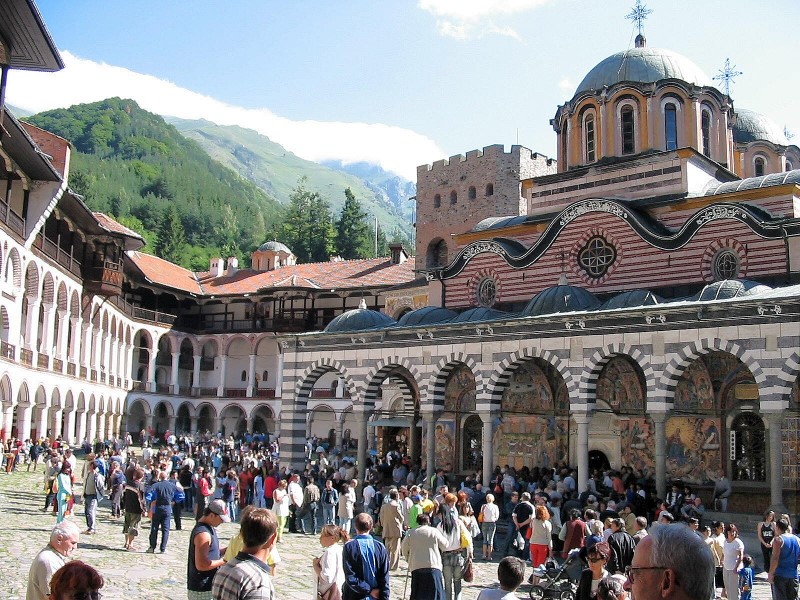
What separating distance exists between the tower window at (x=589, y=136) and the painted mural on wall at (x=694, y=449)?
9.41 m

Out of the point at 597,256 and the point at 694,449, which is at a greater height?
the point at 597,256

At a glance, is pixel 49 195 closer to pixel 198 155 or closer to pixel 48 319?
pixel 48 319

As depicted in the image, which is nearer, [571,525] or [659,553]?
[659,553]

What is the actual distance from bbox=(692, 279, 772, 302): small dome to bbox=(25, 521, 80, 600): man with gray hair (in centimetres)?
1535

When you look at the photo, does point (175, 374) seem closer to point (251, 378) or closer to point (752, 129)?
point (251, 378)

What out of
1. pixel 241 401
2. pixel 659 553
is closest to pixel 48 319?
pixel 241 401

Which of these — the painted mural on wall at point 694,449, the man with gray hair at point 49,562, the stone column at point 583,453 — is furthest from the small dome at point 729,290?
the man with gray hair at point 49,562

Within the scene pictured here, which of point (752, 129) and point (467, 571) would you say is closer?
point (467, 571)

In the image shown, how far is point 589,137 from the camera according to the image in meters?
27.1

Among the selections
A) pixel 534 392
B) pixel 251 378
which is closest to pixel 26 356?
pixel 534 392

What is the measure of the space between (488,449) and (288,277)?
103 feet

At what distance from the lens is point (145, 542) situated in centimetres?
1462

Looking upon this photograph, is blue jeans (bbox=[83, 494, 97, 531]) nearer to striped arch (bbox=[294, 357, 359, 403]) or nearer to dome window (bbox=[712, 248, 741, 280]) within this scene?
striped arch (bbox=[294, 357, 359, 403])

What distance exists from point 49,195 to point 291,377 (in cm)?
1141
